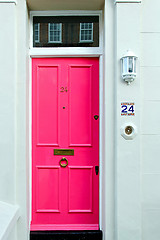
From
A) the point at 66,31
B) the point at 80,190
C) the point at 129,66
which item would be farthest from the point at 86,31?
the point at 80,190

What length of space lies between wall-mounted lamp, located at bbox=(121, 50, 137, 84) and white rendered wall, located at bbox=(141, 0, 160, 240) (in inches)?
7.2

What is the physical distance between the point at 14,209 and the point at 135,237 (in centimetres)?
141

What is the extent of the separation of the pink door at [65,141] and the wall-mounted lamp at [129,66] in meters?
0.45

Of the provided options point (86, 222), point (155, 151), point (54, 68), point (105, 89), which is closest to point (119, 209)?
point (86, 222)

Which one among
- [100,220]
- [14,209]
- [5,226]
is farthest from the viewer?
[100,220]

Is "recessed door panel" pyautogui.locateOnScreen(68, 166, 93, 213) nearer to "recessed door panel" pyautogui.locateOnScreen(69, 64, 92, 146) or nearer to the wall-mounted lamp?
"recessed door panel" pyautogui.locateOnScreen(69, 64, 92, 146)

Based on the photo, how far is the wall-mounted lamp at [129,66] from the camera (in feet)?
7.58

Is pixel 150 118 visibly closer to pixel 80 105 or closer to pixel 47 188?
pixel 80 105

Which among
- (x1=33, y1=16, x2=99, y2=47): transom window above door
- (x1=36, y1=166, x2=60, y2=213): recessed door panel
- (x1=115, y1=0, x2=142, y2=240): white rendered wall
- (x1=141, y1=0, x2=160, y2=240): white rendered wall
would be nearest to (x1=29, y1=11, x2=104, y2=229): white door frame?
(x1=33, y1=16, x2=99, y2=47): transom window above door

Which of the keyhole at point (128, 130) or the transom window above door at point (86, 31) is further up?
the transom window above door at point (86, 31)

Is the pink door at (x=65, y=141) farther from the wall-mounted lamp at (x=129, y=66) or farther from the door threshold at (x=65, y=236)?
the wall-mounted lamp at (x=129, y=66)

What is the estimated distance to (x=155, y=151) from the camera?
246 cm

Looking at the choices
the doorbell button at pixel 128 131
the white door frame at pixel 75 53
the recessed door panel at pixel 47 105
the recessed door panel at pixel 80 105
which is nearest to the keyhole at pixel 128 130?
the doorbell button at pixel 128 131

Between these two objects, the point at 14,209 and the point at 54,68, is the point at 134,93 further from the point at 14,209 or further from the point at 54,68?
the point at 14,209
